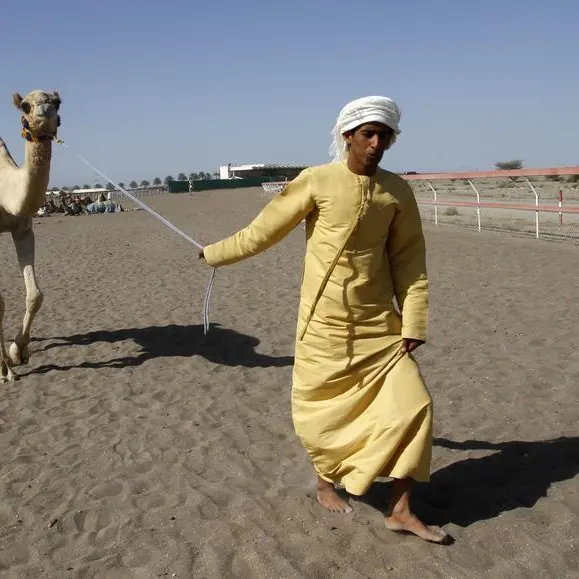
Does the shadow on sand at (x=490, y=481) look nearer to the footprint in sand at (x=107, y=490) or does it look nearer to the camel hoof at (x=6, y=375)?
the footprint in sand at (x=107, y=490)

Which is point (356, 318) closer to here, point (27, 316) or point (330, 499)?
point (330, 499)

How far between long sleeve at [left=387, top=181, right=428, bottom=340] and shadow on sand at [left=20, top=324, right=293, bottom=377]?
3221 mm

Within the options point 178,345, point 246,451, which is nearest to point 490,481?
point 246,451

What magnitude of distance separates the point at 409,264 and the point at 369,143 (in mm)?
627

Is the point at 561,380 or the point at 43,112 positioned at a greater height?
the point at 43,112

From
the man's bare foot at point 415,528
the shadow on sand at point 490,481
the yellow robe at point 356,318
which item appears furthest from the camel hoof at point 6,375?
the man's bare foot at point 415,528

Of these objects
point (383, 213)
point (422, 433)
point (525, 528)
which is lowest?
point (525, 528)

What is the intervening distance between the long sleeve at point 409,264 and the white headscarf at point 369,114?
33cm

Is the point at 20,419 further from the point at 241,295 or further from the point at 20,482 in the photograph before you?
the point at 241,295

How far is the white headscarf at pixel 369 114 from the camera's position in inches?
122

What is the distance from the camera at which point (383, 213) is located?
127 inches

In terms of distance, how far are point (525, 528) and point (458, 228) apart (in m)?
16.4

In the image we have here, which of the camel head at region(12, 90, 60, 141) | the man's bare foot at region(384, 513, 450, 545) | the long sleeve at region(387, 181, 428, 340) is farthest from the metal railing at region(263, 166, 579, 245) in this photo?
the man's bare foot at region(384, 513, 450, 545)

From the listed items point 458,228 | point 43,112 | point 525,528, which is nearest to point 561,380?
point 525,528
